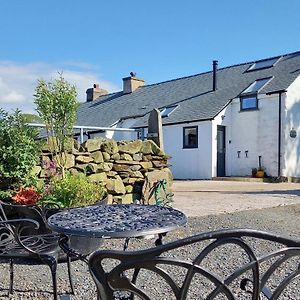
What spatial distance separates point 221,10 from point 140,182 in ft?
20.9

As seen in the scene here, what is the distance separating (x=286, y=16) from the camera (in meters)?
11.0

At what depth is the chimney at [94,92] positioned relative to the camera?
28.5 m

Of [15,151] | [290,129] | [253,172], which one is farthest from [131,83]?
[15,151]

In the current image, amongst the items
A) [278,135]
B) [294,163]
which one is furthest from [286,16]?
→ [294,163]

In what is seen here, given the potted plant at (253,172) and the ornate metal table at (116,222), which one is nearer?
the ornate metal table at (116,222)

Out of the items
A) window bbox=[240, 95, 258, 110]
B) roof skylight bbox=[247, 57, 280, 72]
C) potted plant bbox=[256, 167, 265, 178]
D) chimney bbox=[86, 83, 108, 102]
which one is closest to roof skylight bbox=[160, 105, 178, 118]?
window bbox=[240, 95, 258, 110]

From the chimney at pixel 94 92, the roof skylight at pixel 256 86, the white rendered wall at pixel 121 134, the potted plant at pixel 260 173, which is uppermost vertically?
the chimney at pixel 94 92

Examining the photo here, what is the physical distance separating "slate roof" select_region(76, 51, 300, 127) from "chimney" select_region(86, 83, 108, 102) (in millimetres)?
2490

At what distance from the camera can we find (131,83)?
2498cm

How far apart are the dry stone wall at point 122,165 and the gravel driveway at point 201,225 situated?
95 cm

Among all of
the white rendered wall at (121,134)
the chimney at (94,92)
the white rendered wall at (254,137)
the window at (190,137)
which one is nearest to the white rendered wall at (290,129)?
the white rendered wall at (254,137)

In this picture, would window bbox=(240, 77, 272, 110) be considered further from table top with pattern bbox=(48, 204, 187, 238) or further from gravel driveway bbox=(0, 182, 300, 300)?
table top with pattern bbox=(48, 204, 187, 238)

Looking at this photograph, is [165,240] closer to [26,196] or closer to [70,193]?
[70,193]

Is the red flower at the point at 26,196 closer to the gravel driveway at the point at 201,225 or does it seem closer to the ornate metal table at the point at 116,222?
the gravel driveway at the point at 201,225
